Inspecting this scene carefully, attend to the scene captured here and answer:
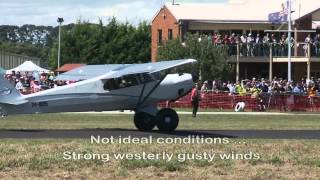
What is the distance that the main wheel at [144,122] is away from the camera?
22125 millimetres

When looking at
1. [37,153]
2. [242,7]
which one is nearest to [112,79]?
[37,153]

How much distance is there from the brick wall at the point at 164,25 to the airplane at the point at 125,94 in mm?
38490

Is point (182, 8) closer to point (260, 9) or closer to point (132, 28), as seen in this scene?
point (260, 9)

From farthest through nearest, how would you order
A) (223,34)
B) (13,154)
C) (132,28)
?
(132,28), (223,34), (13,154)

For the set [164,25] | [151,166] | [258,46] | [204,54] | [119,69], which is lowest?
[151,166]

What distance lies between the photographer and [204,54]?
172 feet

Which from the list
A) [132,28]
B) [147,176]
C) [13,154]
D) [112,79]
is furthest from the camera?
[132,28]

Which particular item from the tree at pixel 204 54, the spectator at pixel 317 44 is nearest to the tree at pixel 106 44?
the tree at pixel 204 54

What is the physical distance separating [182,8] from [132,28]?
23611mm

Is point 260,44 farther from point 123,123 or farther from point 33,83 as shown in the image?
point 123,123

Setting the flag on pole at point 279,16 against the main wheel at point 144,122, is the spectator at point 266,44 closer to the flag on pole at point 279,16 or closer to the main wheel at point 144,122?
the flag on pole at point 279,16

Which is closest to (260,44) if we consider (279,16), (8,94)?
(279,16)

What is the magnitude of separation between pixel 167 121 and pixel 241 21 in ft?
128

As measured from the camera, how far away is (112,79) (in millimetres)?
22203
